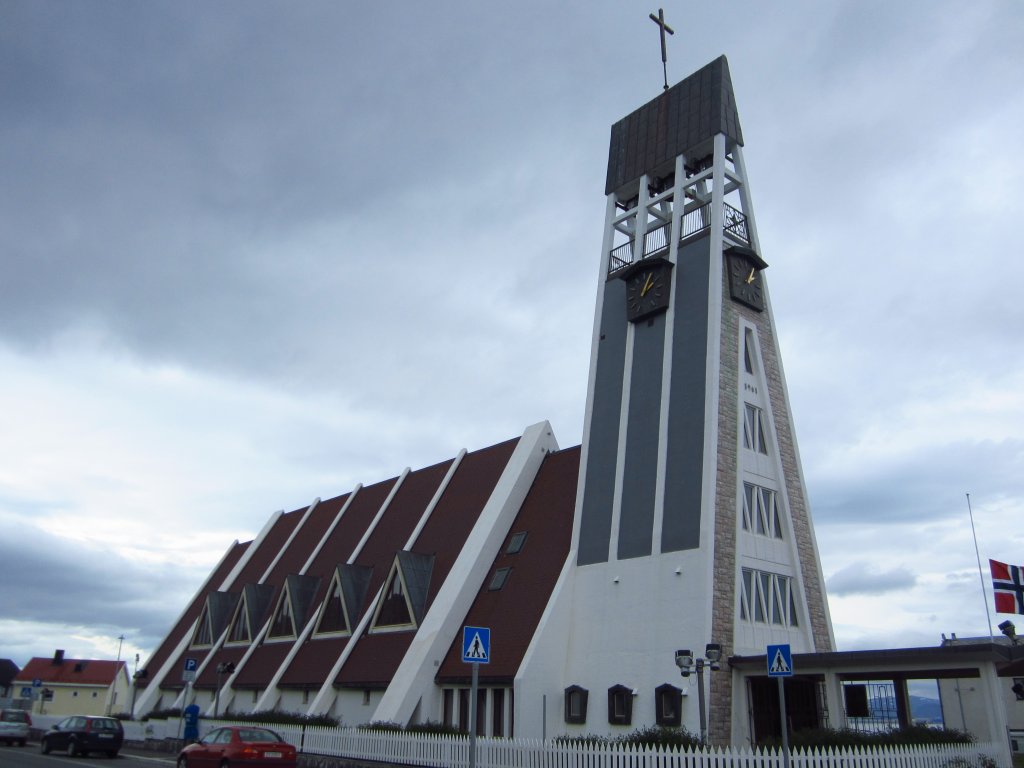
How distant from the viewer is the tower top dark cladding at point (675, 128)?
31.5 m

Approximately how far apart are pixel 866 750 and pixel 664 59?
2755 centimetres

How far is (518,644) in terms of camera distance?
86.1 ft

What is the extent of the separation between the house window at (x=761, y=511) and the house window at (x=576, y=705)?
7.03 metres

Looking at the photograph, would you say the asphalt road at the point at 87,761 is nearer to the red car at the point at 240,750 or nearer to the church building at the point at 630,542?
the church building at the point at 630,542

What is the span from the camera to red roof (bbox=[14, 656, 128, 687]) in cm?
9138

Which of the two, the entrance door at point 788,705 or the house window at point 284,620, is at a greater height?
the house window at point 284,620

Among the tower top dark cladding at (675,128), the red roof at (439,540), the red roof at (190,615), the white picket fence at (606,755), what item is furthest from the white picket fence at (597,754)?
the red roof at (190,615)

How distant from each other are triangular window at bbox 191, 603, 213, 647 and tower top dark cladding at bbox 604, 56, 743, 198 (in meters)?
29.3

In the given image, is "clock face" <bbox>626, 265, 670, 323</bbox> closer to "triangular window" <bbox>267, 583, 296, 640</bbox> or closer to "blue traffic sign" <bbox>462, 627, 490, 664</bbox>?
"blue traffic sign" <bbox>462, 627, 490, 664</bbox>

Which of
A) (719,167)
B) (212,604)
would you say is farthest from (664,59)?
(212,604)

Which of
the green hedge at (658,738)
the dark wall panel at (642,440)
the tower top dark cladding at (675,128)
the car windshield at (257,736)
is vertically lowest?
the car windshield at (257,736)

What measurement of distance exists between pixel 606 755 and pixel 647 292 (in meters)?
16.0

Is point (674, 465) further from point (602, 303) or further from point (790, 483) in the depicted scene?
point (602, 303)

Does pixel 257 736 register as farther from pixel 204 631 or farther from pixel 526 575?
Result: pixel 204 631
